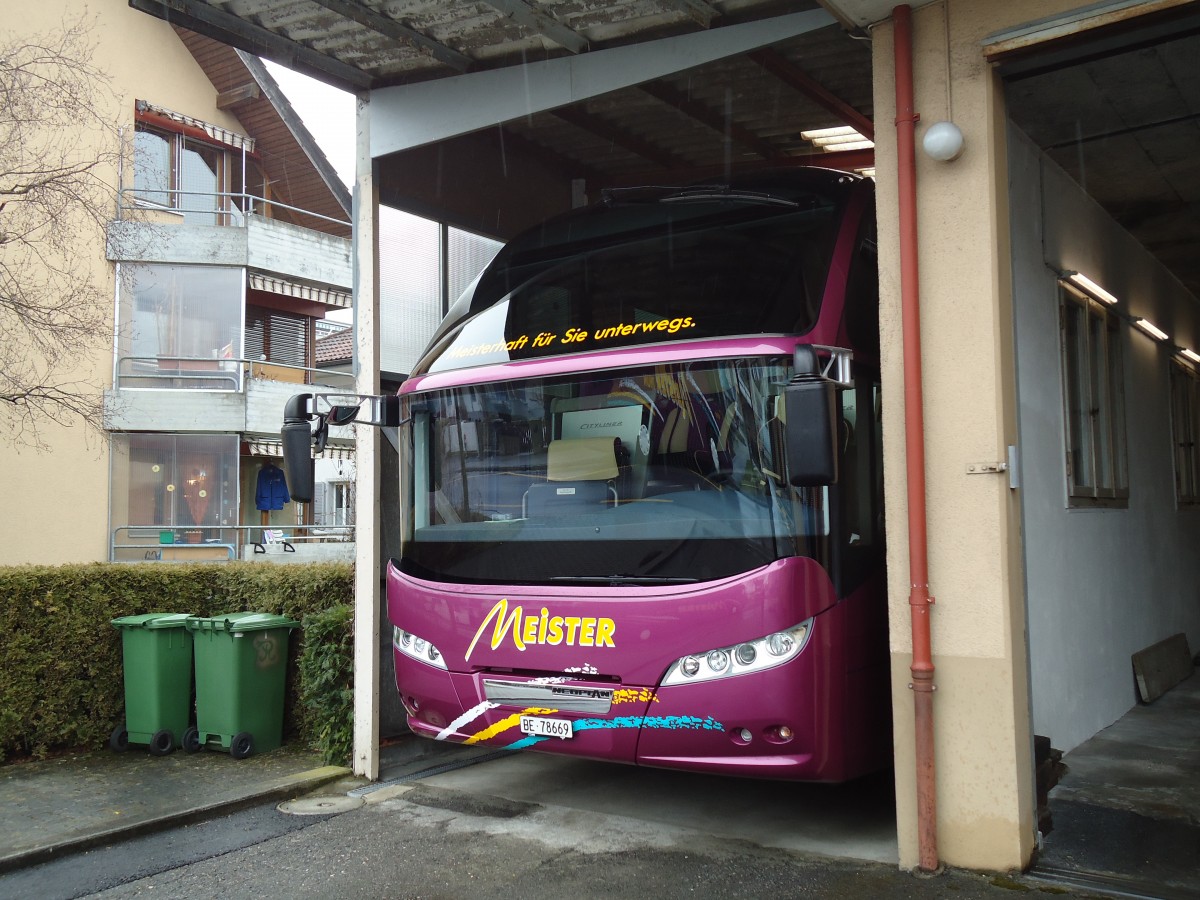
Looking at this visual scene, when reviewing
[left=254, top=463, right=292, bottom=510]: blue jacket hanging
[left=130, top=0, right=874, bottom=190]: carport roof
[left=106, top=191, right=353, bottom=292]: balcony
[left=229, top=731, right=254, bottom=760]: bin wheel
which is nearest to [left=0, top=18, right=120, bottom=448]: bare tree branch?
[left=130, top=0, right=874, bottom=190]: carport roof

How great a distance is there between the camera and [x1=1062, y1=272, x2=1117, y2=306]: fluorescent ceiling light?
764cm

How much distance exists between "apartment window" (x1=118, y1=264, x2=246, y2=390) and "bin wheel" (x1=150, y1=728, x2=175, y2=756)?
56.5 feet

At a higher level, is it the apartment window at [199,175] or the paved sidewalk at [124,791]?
the apartment window at [199,175]

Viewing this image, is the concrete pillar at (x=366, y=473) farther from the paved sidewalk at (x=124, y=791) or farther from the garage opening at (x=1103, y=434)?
the garage opening at (x=1103, y=434)

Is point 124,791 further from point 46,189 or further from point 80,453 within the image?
point 80,453

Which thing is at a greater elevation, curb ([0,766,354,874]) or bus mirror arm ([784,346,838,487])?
bus mirror arm ([784,346,838,487])

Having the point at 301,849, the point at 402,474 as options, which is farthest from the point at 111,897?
the point at 402,474

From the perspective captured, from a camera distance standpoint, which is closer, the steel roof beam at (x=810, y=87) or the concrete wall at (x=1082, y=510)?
the concrete wall at (x=1082, y=510)

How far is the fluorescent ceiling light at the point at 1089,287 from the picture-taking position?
301 inches

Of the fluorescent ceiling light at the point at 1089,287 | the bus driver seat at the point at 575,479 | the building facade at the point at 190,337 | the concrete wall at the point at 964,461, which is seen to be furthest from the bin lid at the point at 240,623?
the building facade at the point at 190,337

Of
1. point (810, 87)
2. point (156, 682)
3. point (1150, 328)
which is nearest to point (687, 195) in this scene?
point (810, 87)

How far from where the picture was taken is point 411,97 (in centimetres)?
720

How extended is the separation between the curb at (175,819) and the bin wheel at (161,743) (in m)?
1.31

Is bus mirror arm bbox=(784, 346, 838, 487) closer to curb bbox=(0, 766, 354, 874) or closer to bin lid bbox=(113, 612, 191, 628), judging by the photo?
curb bbox=(0, 766, 354, 874)
